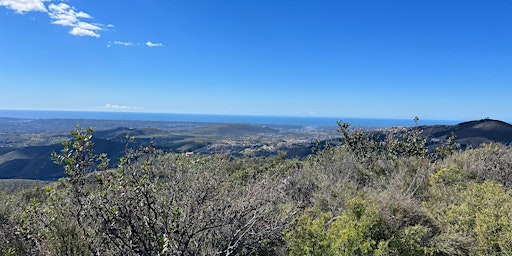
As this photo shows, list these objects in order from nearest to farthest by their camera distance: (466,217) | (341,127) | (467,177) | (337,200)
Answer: (466,217) < (337,200) < (467,177) < (341,127)

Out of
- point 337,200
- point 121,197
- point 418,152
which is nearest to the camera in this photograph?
point 121,197

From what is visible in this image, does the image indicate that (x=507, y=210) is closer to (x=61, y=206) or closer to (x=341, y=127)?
(x=61, y=206)

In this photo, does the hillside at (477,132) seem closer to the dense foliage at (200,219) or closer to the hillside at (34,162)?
the dense foliage at (200,219)

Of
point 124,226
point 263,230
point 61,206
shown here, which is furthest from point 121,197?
point 263,230

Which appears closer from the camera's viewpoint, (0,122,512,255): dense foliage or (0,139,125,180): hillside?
(0,122,512,255): dense foliage

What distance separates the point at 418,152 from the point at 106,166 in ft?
81.1

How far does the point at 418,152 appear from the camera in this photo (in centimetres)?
2550

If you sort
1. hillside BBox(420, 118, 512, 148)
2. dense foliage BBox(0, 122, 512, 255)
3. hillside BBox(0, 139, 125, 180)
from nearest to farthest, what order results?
dense foliage BBox(0, 122, 512, 255), hillside BBox(420, 118, 512, 148), hillside BBox(0, 139, 125, 180)

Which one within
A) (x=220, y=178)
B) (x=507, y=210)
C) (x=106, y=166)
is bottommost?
(x=507, y=210)

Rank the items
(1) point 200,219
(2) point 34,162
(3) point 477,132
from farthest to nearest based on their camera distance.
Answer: (2) point 34,162, (3) point 477,132, (1) point 200,219

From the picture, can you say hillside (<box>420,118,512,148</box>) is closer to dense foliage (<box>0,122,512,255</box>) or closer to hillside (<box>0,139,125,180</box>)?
dense foliage (<box>0,122,512,255</box>)

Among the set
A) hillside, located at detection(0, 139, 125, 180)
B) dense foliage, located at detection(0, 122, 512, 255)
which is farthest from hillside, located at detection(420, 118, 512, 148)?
hillside, located at detection(0, 139, 125, 180)

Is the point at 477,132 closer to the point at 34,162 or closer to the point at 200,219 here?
the point at 200,219

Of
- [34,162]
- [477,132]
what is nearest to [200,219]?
[477,132]
